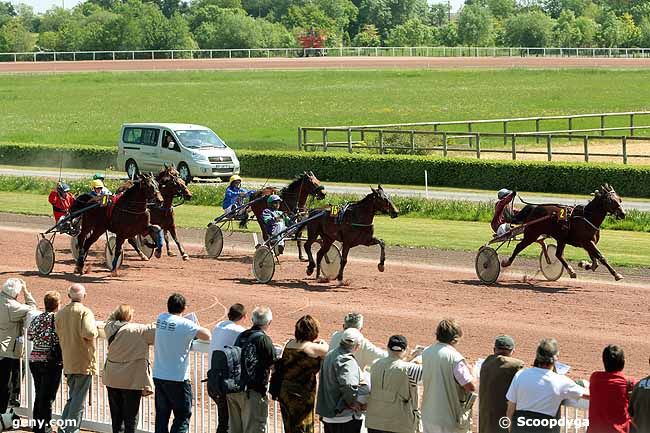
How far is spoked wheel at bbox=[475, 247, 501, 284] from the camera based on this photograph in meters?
18.0

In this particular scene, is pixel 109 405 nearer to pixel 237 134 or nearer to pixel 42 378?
pixel 42 378

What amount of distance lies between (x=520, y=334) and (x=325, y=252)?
4805 millimetres

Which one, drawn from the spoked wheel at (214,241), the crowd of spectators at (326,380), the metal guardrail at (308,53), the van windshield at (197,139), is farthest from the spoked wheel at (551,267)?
the metal guardrail at (308,53)

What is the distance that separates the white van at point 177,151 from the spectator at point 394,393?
25.4 meters

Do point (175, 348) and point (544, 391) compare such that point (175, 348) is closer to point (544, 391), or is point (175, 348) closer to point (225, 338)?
point (225, 338)

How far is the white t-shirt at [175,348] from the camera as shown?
30.9 feet

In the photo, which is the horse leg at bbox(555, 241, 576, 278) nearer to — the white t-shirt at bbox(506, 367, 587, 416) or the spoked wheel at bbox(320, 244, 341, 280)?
the spoked wheel at bbox(320, 244, 341, 280)

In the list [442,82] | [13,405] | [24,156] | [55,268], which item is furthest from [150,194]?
[442,82]

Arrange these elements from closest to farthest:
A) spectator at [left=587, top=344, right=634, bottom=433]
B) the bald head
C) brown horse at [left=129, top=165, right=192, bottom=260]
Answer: spectator at [left=587, top=344, right=634, bottom=433] < the bald head < brown horse at [left=129, top=165, right=192, bottom=260]

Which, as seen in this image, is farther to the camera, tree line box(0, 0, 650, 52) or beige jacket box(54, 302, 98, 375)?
tree line box(0, 0, 650, 52)

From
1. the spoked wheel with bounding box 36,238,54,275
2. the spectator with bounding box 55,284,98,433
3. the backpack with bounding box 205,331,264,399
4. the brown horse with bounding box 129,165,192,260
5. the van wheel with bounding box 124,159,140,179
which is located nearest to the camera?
the backpack with bounding box 205,331,264,399

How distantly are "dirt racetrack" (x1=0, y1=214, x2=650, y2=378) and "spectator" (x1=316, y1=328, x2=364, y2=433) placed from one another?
4199 mm

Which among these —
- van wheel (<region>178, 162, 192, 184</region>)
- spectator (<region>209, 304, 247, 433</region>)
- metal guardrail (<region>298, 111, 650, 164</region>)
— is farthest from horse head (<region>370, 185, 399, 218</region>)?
van wheel (<region>178, 162, 192, 184</region>)

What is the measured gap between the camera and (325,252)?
18.5 m
